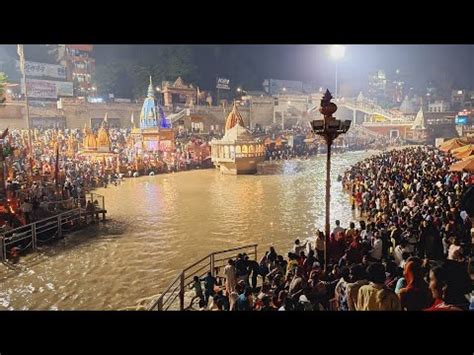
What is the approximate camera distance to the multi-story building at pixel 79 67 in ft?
30.8

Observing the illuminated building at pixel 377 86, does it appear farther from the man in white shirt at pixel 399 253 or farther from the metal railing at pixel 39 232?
the metal railing at pixel 39 232

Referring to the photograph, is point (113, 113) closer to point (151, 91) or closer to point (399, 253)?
point (151, 91)

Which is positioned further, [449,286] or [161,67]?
[161,67]

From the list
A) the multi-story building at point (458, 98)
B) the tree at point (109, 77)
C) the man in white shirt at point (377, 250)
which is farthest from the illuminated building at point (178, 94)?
the man in white shirt at point (377, 250)

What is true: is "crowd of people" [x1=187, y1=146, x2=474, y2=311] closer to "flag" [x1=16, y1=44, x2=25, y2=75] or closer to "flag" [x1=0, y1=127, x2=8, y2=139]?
"flag" [x1=0, y1=127, x2=8, y2=139]

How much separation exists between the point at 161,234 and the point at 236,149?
529 centimetres

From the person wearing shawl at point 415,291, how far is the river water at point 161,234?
3.12m

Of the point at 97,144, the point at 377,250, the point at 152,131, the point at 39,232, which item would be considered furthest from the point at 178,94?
the point at 377,250

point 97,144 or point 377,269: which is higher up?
point 97,144

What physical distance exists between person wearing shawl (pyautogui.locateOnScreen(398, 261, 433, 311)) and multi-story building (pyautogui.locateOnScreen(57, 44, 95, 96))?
7.52 meters

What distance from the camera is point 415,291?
443 centimetres

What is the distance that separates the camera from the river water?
6070mm
